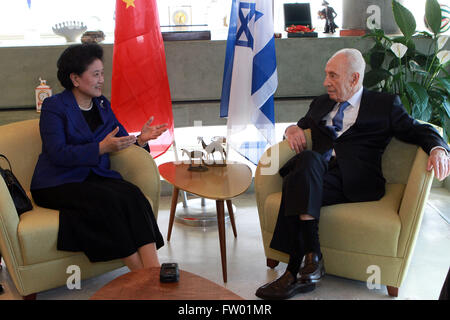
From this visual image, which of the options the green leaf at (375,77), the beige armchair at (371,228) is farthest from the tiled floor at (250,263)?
the green leaf at (375,77)

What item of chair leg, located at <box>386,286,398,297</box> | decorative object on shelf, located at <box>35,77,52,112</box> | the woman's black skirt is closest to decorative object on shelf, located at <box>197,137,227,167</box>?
the woman's black skirt

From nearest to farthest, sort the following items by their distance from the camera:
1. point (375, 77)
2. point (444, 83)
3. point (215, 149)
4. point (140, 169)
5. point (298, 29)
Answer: point (140, 169), point (215, 149), point (444, 83), point (375, 77), point (298, 29)

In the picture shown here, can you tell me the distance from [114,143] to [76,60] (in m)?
0.51

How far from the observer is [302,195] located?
2555 millimetres

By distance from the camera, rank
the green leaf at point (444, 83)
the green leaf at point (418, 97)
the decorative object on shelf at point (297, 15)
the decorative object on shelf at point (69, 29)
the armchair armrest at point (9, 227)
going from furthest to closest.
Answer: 1. the decorative object on shelf at point (297, 15)
2. the decorative object on shelf at point (69, 29)
3. the green leaf at point (444, 83)
4. the green leaf at point (418, 97)
5. the armchair armrest at point (9, 227)

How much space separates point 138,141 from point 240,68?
1033mm

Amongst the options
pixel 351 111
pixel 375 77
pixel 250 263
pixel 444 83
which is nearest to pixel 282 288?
pixel 250 263

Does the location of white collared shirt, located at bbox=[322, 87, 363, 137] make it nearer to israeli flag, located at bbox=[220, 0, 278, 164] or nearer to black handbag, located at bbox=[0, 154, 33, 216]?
israeli flag, located at bbox=[220, 0, 278, 164]

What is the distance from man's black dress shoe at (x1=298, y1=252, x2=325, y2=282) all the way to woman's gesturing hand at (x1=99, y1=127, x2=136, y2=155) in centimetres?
108

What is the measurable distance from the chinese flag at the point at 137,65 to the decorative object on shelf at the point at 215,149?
66 cm

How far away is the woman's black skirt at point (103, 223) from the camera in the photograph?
2510 millimetres

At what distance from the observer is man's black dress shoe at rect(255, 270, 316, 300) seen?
2.54 metres

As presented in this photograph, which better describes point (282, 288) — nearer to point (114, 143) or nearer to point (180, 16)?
point (114, 143)

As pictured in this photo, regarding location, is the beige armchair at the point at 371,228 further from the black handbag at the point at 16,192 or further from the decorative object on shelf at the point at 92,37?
the decorative object on shelf at the point at 92,37
